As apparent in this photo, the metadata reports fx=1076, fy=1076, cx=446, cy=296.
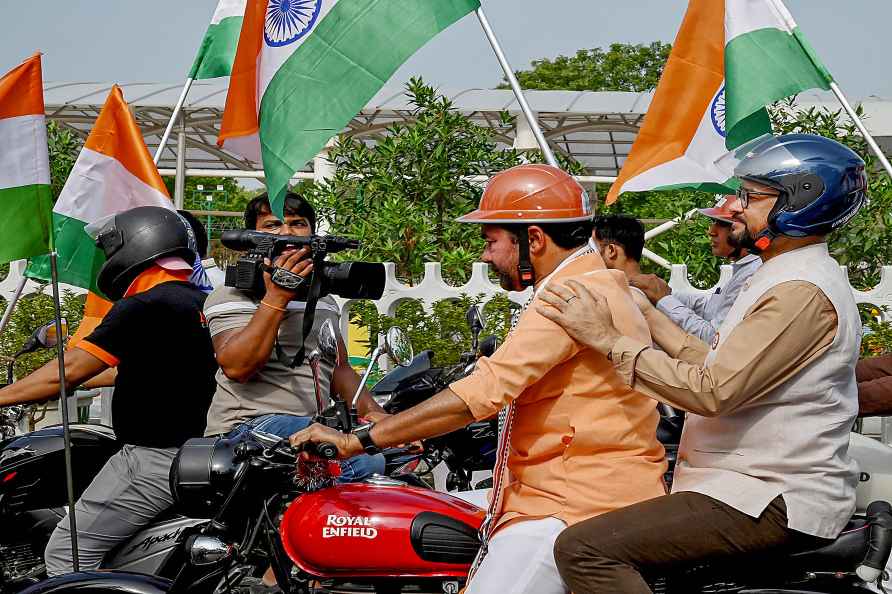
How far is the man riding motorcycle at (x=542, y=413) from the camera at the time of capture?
2.85 metres

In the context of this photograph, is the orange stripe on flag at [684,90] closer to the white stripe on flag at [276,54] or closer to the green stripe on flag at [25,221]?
the white stripe on flag at [276,54]

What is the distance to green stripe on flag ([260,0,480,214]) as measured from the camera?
5.18 meters

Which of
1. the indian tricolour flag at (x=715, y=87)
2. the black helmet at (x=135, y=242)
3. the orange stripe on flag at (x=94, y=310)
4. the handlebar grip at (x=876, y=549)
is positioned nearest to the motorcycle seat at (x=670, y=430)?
the indian tricolour flag at (x=715, y=87)

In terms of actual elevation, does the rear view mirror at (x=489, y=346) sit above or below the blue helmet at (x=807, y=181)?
below

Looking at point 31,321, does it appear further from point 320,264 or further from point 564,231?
point 564,231

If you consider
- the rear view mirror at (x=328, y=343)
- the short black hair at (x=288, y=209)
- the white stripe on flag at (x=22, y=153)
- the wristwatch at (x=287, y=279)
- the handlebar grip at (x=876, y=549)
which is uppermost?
the white stripe on flag at (x=22, y=153)

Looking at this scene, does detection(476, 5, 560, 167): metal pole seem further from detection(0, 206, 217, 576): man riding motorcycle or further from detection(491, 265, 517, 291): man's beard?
detection(491, 265, 517, 291): man's beard

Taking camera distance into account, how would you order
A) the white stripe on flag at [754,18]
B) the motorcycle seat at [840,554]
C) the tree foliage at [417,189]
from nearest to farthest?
the motorcycle seat at [840,554] → the white stripe on flag at [754,18] → the tree foliage at [417,189]

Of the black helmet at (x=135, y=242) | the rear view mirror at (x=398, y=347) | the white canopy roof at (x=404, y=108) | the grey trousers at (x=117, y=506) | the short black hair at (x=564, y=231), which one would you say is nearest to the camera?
the short black hair at (x=564, y=231)

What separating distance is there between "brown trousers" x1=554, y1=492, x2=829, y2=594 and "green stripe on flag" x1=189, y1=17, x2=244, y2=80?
531 centimetres

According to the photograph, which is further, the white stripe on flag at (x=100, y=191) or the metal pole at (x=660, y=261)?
the metal pole at (x=660, y=261)

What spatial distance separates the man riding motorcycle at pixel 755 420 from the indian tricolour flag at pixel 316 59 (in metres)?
2.62

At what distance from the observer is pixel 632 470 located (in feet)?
9.56

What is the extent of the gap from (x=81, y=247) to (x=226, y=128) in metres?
2.17
